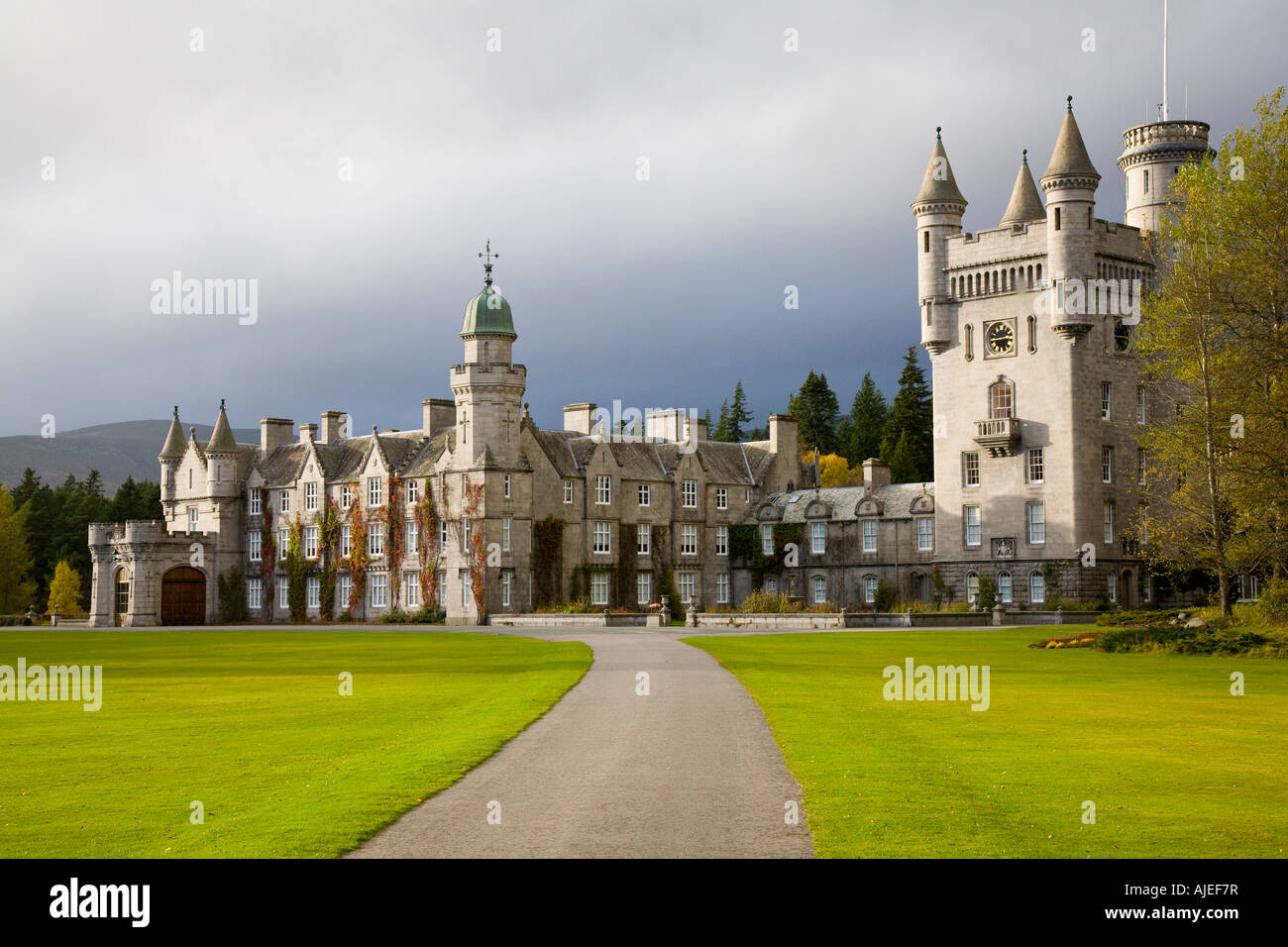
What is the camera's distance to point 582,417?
282 ft

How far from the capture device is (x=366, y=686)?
1117 inches

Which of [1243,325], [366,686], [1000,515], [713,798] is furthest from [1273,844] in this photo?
[1000,515]

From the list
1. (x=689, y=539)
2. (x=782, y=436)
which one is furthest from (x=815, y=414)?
(x=689, y=539)

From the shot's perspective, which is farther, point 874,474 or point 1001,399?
point 874,474

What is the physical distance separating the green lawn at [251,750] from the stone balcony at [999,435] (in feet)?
138

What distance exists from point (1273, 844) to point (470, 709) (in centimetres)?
1420

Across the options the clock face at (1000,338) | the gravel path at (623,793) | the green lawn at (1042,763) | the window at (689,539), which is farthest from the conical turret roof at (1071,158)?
the gravel path at (623,793)

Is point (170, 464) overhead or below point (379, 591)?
overhead

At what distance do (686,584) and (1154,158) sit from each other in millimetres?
37682

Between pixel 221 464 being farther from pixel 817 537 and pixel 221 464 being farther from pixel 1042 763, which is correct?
pixel 1042 763

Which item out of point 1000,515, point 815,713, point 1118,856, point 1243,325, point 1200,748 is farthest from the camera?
point 1000,515

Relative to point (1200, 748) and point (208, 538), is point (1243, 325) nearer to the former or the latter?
point (1200, 748)

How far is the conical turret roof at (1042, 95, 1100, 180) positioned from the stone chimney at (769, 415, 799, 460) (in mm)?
24937

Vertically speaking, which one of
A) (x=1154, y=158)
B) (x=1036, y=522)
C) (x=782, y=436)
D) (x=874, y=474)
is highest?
(x=1154, y=158)
